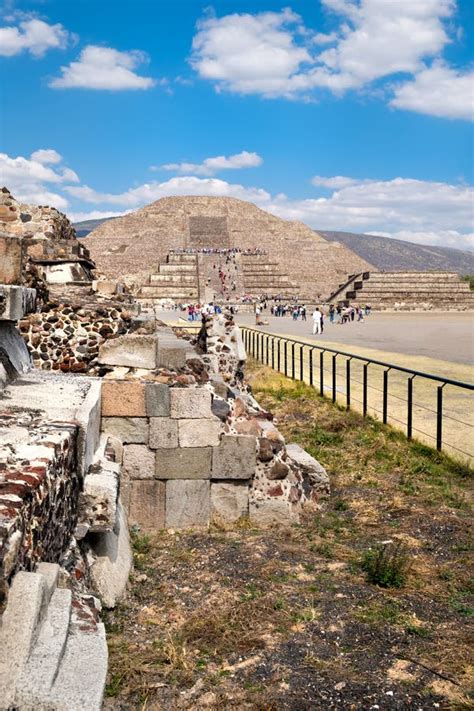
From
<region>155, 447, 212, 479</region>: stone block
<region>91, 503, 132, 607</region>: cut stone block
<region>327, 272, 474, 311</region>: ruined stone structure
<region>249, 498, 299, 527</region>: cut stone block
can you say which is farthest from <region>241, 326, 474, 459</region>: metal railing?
<region>327, 272, 474, 311</region>: ruined stone structure

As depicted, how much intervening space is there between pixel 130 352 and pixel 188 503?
5.33 ft

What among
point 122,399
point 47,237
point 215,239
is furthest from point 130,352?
point 215,239

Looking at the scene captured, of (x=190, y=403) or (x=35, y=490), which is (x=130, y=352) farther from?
(x=35, y=490)

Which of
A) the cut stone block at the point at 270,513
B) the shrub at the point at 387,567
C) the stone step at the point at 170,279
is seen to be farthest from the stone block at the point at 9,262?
the stone step at the point at 170,279

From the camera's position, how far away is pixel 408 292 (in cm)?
6316

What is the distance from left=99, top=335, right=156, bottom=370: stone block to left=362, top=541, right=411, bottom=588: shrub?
2.86 meters

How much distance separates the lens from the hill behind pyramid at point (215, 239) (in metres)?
83.2

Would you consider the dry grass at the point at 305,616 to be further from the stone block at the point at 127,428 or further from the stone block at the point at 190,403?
the stone block at the point at 190,403

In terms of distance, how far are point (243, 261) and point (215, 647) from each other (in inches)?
3119

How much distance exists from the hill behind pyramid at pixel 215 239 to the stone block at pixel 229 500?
65502 mm

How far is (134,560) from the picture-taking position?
5.00 m

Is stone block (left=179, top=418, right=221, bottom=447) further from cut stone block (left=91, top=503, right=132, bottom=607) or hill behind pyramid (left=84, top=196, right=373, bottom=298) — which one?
hill behind pyramid (left=84, top=196, right=373, bottom=298)

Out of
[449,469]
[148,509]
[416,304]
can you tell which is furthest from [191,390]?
[416,304]

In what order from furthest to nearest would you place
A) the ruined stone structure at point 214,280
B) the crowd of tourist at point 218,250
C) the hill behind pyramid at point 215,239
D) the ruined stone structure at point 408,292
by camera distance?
1. the crowd of tourist at point 218,250
2. the hill behind pyramid at point 215,239
3. the ruined stone structure at point 214,280
4. the ruined stone structure at point 408,292
